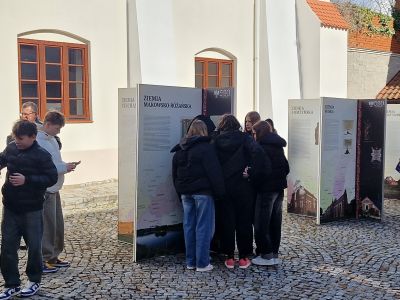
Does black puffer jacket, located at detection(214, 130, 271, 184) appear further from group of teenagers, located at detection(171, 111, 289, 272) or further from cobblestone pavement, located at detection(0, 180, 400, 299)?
cobblestone pavement, located at detection(0, 180, 400, 299)

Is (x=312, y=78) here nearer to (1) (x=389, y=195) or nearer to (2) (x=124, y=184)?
(1) (x=389, y=195)

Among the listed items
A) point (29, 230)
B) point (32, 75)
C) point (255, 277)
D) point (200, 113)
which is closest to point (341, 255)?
point (255, 277)

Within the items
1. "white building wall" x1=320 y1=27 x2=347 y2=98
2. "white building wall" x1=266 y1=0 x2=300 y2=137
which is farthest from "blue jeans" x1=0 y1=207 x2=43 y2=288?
"white building wall" x1=320 y1=27 x2=347 y2=98

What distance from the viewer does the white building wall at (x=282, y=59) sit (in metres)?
14.6

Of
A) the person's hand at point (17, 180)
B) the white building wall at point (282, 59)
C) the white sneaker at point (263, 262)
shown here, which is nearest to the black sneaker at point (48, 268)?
the person's hand at point (17, 180)

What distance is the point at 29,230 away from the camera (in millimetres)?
4938

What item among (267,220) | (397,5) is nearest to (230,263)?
(267,220)

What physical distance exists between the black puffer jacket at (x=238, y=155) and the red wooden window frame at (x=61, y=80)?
585 cm

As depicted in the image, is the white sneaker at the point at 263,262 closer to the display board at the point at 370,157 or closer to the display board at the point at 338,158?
the display board at the point at 338,158

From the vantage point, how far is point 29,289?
505 centimetres

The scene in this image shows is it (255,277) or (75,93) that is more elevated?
(75,93)

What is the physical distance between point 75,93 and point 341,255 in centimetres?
693

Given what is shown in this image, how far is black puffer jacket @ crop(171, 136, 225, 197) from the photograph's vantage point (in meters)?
5.75

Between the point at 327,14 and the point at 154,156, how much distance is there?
11.3 metres
